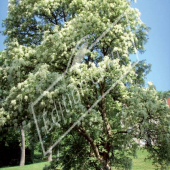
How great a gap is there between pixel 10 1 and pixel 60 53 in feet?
23.6

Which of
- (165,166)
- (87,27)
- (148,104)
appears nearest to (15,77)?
(87,27)

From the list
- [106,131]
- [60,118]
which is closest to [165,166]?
[106,131]

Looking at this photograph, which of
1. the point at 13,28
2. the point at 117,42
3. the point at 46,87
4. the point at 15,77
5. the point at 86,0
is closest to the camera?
the point at 46,87

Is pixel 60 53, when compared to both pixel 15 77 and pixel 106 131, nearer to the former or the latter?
pixel 15 77

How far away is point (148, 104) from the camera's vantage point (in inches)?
352

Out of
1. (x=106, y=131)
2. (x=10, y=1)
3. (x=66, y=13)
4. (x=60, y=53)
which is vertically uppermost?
(x=10, y=1)

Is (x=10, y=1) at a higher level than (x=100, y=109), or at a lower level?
higher

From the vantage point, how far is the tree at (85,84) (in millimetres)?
8836

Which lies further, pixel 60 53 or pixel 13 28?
pixel 13 28

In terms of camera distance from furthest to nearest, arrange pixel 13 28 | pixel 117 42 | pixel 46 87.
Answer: pixel 13 28 → pixel 117 42 → pixel 46 87

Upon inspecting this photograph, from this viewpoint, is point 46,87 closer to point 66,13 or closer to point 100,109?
point 100,109

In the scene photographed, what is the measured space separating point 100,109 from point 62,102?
4451 mm

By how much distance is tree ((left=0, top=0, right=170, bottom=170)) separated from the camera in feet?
29.0

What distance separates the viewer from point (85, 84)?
9.91 meters
